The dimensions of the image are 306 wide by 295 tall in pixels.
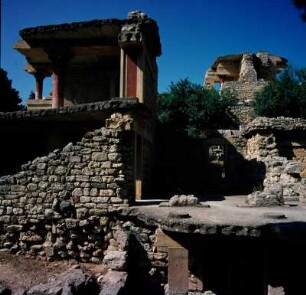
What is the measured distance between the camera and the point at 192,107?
19.1m

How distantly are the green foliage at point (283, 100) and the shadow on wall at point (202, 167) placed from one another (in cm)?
508

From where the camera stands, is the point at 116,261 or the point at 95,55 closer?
the point at 116,261

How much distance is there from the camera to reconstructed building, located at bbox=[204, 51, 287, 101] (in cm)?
2278

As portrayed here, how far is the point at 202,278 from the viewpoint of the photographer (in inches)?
237

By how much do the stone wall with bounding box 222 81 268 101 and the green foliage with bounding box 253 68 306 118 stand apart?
2.92 m

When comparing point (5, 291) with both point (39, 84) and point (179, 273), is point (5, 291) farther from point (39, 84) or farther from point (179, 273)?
point (39, 84)

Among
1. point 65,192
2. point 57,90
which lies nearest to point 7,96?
point 57,90

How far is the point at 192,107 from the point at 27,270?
14.2m

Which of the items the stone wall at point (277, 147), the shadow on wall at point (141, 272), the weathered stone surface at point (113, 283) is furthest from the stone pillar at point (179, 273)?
the stone wall at point (277, 147)

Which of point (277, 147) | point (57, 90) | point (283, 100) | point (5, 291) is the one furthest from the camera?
point (283, 100)

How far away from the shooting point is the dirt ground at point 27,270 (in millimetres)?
6102

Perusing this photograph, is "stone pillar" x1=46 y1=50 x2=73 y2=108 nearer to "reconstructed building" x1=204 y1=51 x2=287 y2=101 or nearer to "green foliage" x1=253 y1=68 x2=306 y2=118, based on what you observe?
"green foliage" x1=253 y1=68 x2=306 y2=118

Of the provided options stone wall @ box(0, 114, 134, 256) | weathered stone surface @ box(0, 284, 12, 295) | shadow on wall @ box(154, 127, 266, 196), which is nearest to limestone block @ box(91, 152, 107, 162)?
stone wall @ box(0, 114, 134, 256)

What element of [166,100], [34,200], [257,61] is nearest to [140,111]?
[34,200]
